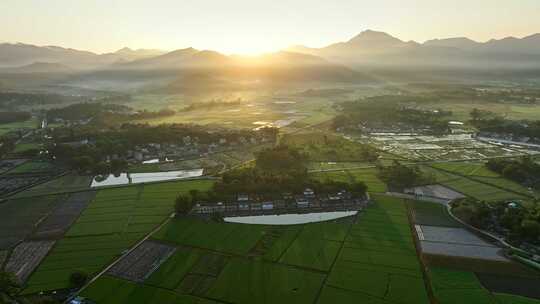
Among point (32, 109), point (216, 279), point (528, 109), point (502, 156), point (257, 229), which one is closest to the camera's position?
point (216, 279)

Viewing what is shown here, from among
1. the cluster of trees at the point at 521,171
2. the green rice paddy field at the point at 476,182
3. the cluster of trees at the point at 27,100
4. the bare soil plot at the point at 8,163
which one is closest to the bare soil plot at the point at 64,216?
the bare soil plot at the point at 8,163

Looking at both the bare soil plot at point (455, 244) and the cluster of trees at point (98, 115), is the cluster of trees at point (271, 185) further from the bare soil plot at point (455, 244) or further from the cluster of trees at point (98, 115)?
the cluster of trees at point (98, 115)

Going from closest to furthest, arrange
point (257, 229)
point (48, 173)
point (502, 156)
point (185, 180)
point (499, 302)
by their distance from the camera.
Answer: point (499, 302), point (257, 229), point (185, 180), point (48, 173), point (502, 156)

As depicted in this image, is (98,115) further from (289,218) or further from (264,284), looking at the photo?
(264,284)

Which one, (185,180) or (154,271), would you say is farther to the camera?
(185,180)

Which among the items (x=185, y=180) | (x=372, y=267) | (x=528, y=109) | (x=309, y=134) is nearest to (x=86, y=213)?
(x=185, y=180)

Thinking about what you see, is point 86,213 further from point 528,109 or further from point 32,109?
point 528,109
